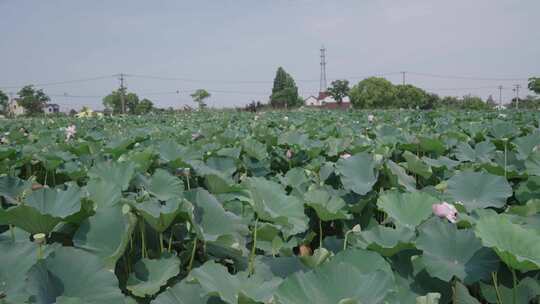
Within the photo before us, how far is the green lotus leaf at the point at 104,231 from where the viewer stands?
2.70 feet

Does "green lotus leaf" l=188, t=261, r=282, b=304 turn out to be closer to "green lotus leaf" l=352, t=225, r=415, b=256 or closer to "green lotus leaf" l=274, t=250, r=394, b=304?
A: "green lotus leaf" l=274, t=250, r=394, b=304

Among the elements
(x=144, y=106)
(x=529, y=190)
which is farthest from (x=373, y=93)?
(x=529, y=190)

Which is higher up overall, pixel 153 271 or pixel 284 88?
pixel 284 88

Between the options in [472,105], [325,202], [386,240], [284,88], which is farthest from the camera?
[284,88]

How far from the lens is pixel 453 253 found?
81 cm

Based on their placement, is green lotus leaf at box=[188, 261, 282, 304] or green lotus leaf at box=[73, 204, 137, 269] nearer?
green lotus leaf at box=[188, 261, 282, 304]

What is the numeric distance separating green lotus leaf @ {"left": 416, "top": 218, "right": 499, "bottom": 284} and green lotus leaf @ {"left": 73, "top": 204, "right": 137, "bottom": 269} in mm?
547

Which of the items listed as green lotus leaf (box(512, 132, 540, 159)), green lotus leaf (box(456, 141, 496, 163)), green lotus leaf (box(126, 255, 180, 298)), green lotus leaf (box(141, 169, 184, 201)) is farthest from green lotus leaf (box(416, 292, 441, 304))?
green lotus leaf (box(512, 132, 540, 159))

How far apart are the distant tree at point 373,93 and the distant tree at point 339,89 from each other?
258 inches

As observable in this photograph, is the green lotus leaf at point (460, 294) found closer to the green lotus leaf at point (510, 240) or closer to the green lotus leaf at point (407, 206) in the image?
the green lotus leaf at point (510, 240)

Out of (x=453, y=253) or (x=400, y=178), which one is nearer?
(x=453, y=253)

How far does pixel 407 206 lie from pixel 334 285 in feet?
1.72

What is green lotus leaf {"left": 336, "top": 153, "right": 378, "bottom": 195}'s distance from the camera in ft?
4.36

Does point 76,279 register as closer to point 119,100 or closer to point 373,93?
point 373,93
